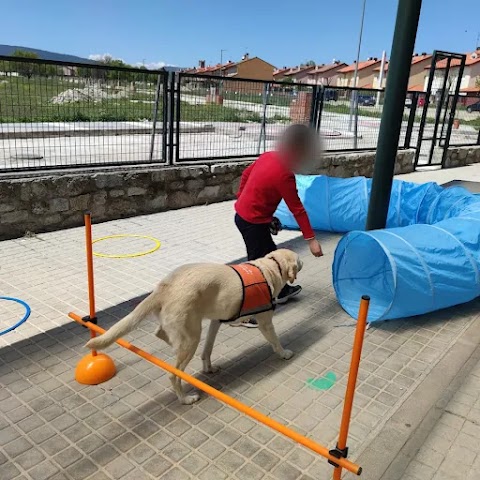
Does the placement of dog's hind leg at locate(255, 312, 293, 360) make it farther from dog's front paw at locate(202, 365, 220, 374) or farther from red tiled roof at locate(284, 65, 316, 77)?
red tiled roof at locate(284, 65, 316, 77)

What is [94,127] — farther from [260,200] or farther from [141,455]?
[141,455]

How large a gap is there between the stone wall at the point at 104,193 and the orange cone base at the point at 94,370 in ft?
12.1

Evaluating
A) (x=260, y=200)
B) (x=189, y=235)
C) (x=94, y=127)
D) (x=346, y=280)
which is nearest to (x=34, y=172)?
(x=94, y=127)

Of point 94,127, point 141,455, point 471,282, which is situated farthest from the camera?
point 94,127

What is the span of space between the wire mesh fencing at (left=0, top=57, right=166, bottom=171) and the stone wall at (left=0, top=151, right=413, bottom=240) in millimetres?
351

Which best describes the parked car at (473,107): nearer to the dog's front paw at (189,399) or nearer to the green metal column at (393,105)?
the green metal column at (393,105)

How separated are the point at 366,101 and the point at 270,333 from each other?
34.0 ft

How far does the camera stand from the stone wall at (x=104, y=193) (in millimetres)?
6488

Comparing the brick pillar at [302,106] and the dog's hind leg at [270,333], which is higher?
the brick pillar at [302,106]

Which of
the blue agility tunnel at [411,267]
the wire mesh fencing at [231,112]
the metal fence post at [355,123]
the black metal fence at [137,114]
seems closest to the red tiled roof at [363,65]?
the metal fence post at [355,123]

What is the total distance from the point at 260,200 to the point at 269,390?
1635 millimetres

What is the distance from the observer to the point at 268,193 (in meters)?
4.15

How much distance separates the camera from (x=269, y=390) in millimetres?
3516

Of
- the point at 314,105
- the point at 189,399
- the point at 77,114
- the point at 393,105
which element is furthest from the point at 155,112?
the point at 189,399
